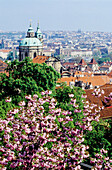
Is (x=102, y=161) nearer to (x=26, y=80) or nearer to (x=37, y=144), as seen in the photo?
(x=37, y=144)

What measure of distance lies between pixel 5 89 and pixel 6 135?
14.8m

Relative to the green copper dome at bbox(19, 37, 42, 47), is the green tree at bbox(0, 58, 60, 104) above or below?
above

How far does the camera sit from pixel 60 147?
579 inches

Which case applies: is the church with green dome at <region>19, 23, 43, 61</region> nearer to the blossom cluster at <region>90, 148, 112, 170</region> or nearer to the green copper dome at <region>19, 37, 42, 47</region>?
the green copper dome at <region>19, 37, 42, 47</region>

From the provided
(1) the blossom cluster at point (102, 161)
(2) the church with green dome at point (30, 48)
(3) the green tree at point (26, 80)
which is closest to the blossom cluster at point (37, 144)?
(1) the blossom cluster at point (102, 161)

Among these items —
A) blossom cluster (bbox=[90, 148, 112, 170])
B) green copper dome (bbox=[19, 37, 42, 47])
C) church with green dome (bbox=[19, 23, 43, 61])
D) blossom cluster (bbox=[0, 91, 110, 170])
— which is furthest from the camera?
green copper dome (bbox=[19, 37, 42, 47])

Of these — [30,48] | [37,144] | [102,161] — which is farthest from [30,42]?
[37,144]

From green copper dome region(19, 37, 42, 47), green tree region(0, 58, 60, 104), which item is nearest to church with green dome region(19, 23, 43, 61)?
green copper dome region(19, 37, 42, 47)

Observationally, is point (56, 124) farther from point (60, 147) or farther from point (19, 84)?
point (19, 84)

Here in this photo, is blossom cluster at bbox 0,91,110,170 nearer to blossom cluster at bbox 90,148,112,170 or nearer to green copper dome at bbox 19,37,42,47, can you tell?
blossom cluster at bbox 90,148,112,170

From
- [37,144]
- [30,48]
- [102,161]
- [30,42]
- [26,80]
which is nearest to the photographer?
[37,144]

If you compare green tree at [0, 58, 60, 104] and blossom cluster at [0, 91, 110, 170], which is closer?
blossom cluster at [0, 91, 110, 170]

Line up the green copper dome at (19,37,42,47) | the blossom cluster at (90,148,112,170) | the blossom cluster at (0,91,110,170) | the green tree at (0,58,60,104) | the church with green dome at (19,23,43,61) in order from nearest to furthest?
the blossom cluster at (0,91,110,170) → the blossom cluster at (90,148,112,170) → the green tree at (0,58,60,104) → the church with green dome at (19,23,43,61) → the green copper dome at (19,37,42,47)

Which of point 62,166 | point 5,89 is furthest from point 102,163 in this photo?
point 5,89
